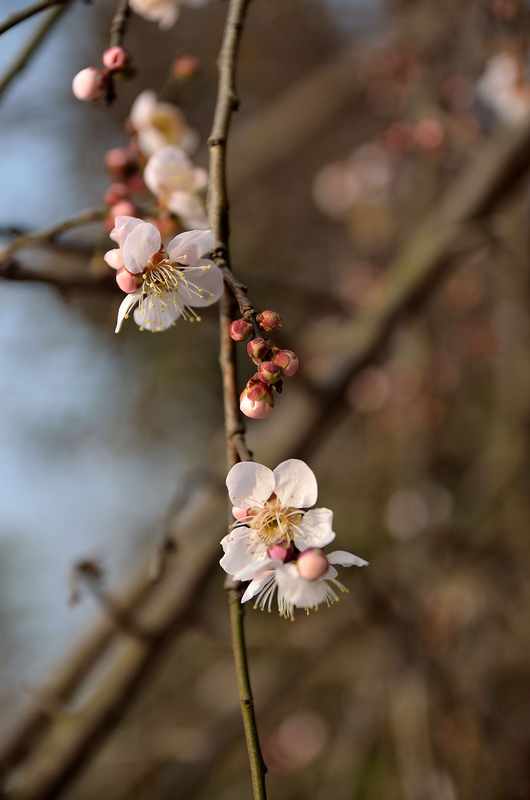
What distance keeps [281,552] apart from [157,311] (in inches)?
14.0

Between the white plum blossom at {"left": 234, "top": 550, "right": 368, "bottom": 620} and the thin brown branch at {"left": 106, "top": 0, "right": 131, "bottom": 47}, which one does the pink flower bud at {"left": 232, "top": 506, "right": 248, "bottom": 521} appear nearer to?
the white plum blossom at {"left": 234, "top": 550, "right": 368, "bottom": 620}

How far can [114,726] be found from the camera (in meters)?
1.34

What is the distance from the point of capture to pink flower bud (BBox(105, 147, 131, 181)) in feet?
3.54

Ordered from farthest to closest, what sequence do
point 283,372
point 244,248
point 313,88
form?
point 244,248
point 313,88
point 283,372

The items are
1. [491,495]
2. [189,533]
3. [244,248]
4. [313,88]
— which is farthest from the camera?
[244,248]

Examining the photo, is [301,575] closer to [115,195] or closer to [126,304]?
[126,304]

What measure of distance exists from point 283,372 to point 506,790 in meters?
2.48

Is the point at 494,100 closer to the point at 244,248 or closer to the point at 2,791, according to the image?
the point at 244,248

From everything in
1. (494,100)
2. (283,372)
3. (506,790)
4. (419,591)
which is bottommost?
(506,790)

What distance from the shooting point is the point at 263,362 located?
0.55 meters

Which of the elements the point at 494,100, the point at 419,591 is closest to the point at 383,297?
the point at 494,100

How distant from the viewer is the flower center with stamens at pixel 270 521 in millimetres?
633

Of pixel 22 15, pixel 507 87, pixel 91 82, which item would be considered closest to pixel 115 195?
pixel 91 82

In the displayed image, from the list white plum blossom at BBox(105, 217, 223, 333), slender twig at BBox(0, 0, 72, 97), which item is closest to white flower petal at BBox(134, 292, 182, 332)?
white plum blossom at BBox(105, 217, 223, 333)
